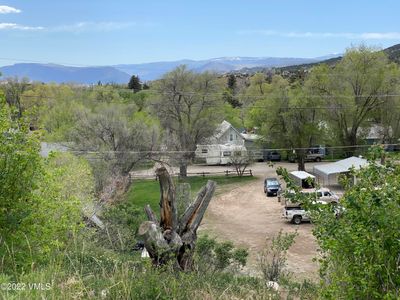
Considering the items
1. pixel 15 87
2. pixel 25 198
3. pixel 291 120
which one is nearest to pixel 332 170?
pixel 291 120

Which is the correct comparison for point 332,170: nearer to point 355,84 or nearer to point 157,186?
point 355,84

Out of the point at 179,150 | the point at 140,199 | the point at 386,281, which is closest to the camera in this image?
the point at 386,281

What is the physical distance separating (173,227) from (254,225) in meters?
17.4

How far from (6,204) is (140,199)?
25.1 meters

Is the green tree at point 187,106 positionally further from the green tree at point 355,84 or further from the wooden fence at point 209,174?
the green tree at point 355,84

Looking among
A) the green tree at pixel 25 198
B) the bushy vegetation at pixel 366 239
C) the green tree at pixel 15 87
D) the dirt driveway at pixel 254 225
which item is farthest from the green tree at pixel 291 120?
the bushy vegetation at pixel 366 239

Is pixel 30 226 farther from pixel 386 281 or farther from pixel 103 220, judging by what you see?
pixel 103 220

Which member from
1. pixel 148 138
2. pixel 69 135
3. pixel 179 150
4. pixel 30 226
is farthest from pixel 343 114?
pixel 30 226

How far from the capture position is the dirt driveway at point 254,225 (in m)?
18.7

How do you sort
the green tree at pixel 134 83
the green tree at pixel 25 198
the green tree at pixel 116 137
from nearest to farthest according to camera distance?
the green tree at pixel 25 198 → the green tree at pixel 116 137 → the green tree at pixel 134 83

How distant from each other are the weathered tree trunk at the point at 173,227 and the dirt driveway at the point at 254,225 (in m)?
7.36

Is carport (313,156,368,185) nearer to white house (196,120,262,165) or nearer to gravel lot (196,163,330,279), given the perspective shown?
gravel lot (196,163,330,279)

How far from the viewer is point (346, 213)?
177 inches

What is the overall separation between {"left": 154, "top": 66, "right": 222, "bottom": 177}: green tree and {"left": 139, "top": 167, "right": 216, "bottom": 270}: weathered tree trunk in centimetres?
2980
